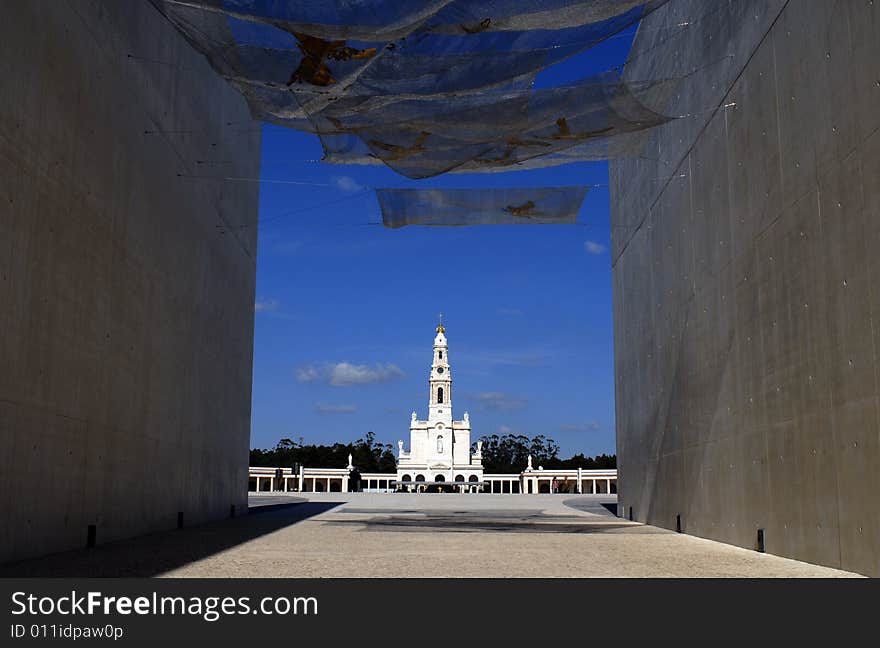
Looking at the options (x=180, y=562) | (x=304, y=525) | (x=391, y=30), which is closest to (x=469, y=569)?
(x=180, y=562)

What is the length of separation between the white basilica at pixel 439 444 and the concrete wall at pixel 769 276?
311 ft

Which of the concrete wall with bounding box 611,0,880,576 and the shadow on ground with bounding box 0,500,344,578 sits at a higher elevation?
the concrete wall with bounding box 611,0,880,576

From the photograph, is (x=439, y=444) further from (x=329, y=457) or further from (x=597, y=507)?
(x=597, y=507)

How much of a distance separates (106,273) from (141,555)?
354 cm

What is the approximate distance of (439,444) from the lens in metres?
112

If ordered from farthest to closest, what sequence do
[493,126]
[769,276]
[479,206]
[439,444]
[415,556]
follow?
1. [439,444]
2. [479,206]
3. [493,126]
4. [769,276]
5. [415,556]

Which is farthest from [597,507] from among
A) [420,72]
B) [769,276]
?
[420,72]

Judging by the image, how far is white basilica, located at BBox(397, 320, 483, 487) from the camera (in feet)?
366

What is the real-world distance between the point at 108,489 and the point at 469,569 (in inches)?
214

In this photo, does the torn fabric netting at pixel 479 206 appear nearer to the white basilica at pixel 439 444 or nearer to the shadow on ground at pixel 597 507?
the shadow on ground at pixel 597 507

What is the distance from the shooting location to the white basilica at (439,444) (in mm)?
111562

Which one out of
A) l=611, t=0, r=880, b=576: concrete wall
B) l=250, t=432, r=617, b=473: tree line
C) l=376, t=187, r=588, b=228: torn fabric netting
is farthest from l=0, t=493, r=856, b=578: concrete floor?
l=250, t=432, r=617, b=473: tree line

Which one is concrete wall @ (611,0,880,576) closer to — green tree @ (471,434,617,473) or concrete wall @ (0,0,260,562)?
concrete wall @ (0,0,260,562)

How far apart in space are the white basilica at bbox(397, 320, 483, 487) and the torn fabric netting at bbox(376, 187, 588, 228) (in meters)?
95.9
